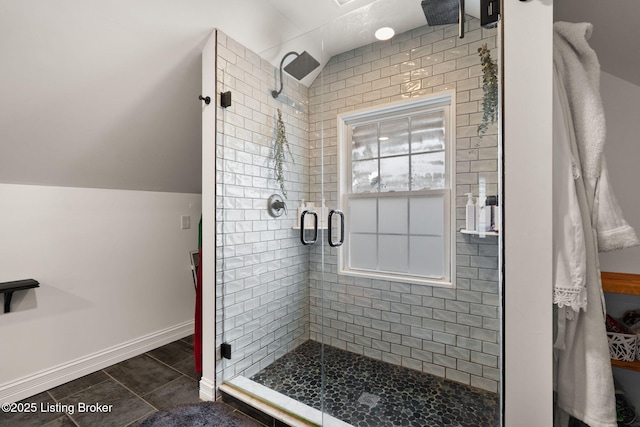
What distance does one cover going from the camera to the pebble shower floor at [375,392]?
1.48 m

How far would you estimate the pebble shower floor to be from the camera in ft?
4.87

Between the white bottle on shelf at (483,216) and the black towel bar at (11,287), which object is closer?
the white bottle on shelf at (483,216)

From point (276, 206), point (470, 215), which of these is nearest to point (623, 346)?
point (470, 215)

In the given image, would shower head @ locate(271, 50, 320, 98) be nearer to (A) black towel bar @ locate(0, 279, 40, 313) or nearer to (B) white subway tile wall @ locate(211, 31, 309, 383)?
(B) white subway tile wall @ locate(211, 31, 309, 383)

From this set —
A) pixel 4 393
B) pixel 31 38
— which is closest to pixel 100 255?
pixel 4 393

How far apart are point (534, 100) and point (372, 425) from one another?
170 cm

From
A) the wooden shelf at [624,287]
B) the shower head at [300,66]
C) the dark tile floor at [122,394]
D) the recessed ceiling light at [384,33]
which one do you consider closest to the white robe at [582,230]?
the wooden shelf at [624,287]

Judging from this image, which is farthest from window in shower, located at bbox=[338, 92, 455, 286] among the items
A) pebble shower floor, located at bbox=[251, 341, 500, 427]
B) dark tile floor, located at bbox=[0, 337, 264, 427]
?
dark tile floor, located at bbox=[0, 337, 264, 427]

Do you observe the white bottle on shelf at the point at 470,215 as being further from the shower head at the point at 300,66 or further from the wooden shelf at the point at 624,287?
the shower head at the point at 300,66

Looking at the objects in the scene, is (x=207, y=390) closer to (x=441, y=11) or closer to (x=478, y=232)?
(x=478, y=232)

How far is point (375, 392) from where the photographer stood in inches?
66.7

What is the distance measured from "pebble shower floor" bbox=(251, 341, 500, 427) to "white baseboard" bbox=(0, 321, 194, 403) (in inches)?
43.1

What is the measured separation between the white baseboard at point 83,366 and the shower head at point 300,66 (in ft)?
7.47

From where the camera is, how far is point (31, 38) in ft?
4.20
